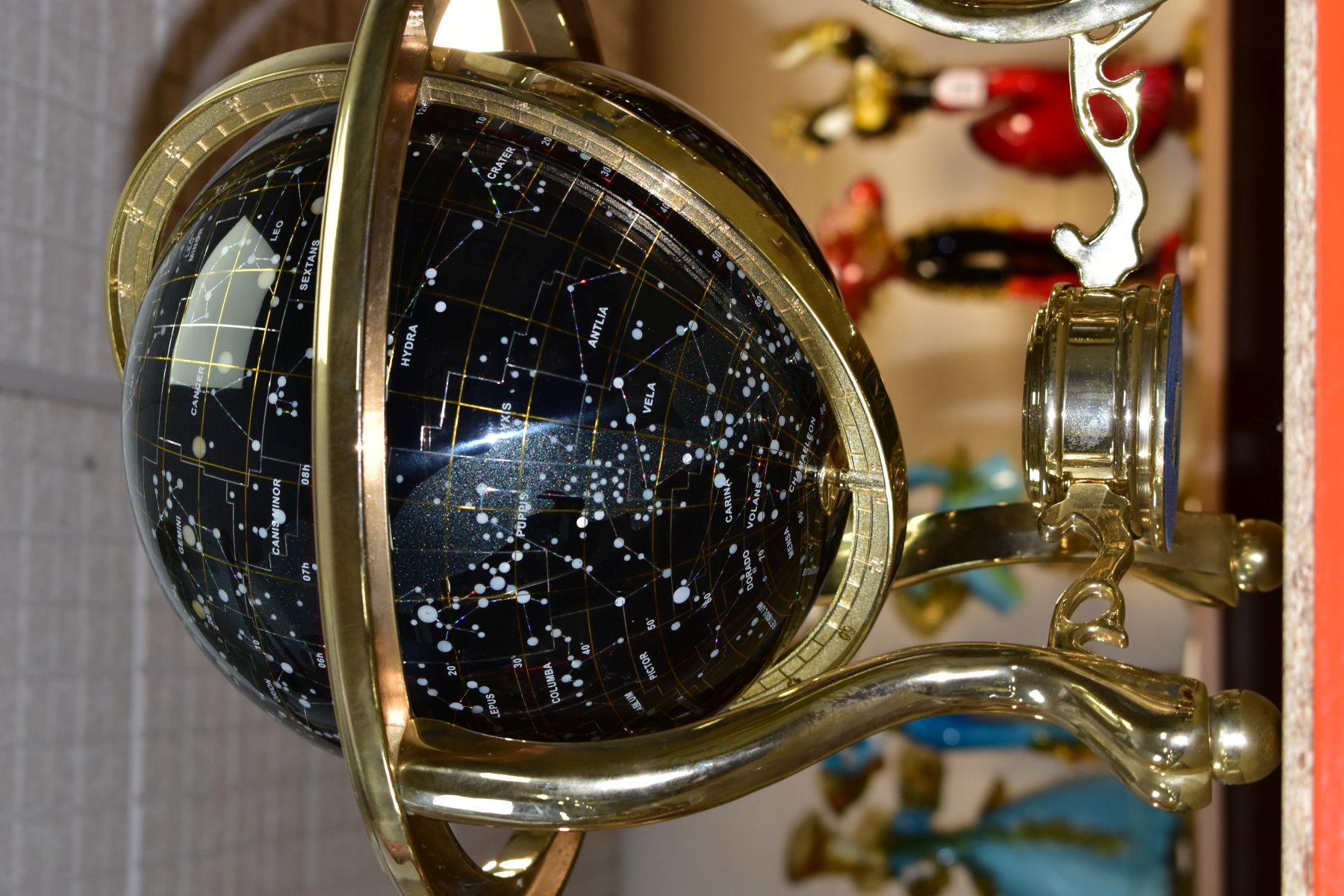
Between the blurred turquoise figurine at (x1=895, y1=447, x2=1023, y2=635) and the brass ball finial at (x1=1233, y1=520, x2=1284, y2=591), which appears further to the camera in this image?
the blurred turquoise figurine at (x1=895, y1=447, x2=1023, y2=635)

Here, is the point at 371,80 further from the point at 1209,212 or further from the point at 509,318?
the point at 1209,212

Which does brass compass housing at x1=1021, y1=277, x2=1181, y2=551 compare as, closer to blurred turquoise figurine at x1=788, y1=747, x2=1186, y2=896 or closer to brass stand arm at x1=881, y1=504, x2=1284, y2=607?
brass stand arm at x1=881, y1=504, x2=1284, y2=607

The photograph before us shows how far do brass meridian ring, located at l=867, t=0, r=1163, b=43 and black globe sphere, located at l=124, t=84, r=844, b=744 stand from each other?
0.09 metres

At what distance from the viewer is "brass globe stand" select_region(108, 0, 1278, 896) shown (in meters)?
0.35

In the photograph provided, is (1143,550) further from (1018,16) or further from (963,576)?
(963,576)

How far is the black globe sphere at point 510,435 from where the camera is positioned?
0.40 meters

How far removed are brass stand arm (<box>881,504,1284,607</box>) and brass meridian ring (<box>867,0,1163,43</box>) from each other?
0.25 meters

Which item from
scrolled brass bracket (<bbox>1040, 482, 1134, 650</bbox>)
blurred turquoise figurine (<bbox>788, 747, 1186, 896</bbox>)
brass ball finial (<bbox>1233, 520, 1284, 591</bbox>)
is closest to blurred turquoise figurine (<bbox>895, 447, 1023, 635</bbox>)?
blurred turquoise figurine (<bbox>788, 747, 1186, 896</bbox>)

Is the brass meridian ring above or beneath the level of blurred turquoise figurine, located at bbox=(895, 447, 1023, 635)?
above

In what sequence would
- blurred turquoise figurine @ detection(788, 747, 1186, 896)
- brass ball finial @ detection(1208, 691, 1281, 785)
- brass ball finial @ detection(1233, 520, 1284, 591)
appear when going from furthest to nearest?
blurred turquoise figurine @ detection(788, 747, 1186, 896), brass ball finial @ detection(1233, 520, 1284, 591), brass ball finial @ detection(1208, 691, 1281, 785)

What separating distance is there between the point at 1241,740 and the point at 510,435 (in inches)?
9.6

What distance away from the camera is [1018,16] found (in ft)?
1.31

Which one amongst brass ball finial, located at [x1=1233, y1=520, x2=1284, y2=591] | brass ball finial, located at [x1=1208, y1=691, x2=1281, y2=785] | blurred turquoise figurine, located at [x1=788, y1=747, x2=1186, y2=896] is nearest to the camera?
brass ball finial, located at [x1=1208, y1=691, x2=1281, y2=785]

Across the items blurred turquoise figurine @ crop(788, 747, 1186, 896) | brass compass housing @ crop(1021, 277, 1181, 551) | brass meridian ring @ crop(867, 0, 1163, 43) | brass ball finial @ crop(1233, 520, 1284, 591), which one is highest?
brass meridian ring @ crop(867, 0, 1163, 43)
